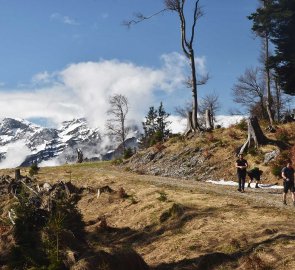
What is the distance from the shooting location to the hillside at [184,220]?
11.4 meters

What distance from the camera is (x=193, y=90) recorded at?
3691 centimetres

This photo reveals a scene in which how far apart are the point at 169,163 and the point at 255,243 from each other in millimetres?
19477

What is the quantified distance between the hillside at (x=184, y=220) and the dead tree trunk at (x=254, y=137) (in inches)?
31.9

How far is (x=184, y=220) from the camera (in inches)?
647

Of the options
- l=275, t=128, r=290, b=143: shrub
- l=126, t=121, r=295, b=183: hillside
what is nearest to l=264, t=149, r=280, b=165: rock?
l=126, t=121, r=295, b=183: hillside

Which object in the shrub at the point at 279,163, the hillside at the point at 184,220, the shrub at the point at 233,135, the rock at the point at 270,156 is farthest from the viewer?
the shrub at the point at 233,135

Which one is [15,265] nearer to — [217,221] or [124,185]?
[217,221]

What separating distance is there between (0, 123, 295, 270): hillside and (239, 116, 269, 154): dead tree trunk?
81cm

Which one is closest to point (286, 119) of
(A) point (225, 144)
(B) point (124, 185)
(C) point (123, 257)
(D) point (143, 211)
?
(A) point (225, 144)

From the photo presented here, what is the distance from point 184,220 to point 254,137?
13544 millimetres

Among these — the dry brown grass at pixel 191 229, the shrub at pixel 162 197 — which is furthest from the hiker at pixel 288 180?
the shrub at pixel 162 197

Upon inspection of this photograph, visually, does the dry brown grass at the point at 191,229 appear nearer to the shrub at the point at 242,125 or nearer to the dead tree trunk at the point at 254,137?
the dead tree trunk at the point at 254,137

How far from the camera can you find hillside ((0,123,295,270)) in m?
11.4

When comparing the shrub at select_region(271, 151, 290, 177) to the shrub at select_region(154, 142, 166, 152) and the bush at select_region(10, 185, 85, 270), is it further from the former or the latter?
the bush at select_region(10, 185, 85, 270)
